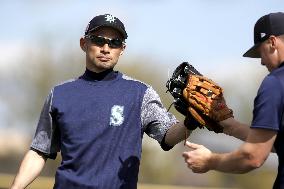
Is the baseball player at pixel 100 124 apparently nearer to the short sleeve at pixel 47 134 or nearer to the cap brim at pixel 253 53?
the short sleeve at pixel 47 134

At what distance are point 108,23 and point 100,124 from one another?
2.66 feet

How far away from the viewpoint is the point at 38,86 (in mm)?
47094

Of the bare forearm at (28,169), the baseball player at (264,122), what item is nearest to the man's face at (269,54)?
the baseball player at (264,122)

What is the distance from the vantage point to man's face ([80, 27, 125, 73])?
525cm

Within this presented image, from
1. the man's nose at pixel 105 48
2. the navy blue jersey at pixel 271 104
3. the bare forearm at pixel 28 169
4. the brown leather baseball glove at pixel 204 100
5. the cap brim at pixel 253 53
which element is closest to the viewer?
the navy blue jersey at pixel 271 104

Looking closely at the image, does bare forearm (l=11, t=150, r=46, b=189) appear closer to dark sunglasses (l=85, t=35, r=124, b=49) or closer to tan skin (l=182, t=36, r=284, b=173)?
dark sunglasses (l=85, t=35, r=124, b=49)

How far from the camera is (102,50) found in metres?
5.25

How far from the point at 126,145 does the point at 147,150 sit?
37.6m

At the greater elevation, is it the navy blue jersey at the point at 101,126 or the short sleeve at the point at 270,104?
the short sleeve at the point at 270,104

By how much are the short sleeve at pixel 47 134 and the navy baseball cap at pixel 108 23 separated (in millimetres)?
625

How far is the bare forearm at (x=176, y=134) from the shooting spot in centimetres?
494

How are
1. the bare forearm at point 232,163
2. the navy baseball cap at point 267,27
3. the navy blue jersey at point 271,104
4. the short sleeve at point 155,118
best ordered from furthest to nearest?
the short sleeve at point 155,118 → the navy baseball cap at point 267,27 → the bare forearm at point 232,163 → the navy blue jersey at point 271,104

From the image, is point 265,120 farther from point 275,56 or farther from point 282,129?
point 275,56

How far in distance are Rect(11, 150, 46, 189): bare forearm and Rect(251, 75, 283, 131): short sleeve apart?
7.01ft
